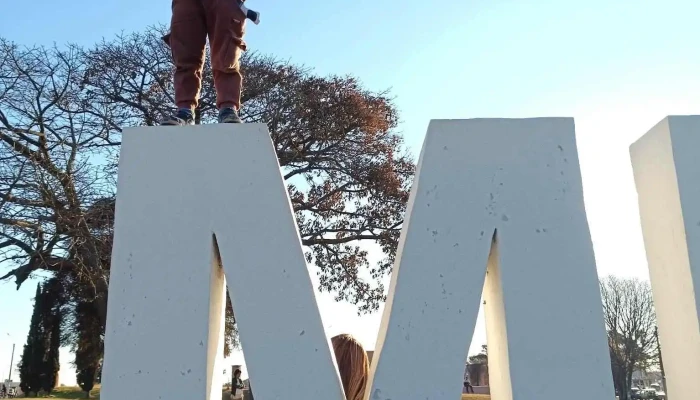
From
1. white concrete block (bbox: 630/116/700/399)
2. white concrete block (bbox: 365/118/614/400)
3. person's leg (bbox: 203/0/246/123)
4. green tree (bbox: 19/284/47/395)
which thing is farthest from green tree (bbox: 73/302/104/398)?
white concrete block (bbox: 630/116/700/399)

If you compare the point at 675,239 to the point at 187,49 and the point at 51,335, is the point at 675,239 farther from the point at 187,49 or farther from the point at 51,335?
the point at 51,335

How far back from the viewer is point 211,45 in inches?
128

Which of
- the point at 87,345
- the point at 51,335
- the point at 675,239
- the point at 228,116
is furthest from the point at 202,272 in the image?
the point at 51,335

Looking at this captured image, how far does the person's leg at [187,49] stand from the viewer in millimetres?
3254

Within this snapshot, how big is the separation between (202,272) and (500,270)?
4.17 ft

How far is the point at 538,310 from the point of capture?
268 centimetres

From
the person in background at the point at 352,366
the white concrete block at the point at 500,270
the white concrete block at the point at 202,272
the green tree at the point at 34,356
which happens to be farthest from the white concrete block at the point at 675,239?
the green tree at the point at 34,356

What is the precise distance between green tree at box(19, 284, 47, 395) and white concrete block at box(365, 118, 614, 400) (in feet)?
83.2

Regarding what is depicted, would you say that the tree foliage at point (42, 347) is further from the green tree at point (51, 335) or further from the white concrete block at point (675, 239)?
the white concrete block at point (675, 239)

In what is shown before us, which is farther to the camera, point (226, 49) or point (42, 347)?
point (42, 347)

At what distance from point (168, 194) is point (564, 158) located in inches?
69.1

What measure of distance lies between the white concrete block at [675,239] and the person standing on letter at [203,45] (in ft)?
6.71

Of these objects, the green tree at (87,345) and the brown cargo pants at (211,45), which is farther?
the green tree at (87,345)

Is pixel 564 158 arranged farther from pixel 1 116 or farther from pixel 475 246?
pixel 1 116
